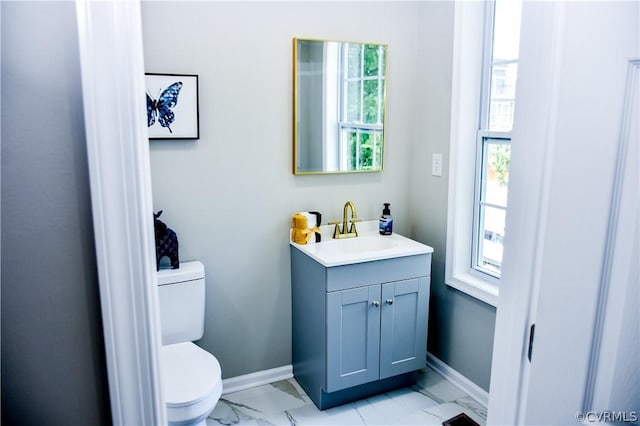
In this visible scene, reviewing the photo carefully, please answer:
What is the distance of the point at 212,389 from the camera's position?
2021mm

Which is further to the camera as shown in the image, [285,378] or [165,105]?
[285,378]

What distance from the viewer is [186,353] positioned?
2.26 meters

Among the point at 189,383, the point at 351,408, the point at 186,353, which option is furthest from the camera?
the point at 351,408

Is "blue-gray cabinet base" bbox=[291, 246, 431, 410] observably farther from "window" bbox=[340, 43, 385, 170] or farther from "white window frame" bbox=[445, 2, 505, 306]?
"window" bbox=[340, 43, 385, 170]

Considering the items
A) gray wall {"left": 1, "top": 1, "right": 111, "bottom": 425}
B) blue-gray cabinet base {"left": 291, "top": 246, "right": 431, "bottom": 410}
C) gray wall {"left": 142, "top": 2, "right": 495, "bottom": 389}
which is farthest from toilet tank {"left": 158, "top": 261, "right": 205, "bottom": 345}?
gray wall {"left": 1, "top": 1, "right": 111, "bottom": 425}

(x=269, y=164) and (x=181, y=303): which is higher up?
(x=269, y=164)

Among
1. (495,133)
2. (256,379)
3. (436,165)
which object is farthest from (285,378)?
(495,133)

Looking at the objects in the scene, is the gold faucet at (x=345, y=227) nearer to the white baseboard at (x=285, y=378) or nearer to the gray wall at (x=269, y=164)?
the gray wall at (x=269, y=164)

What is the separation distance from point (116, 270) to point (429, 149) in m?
2.22

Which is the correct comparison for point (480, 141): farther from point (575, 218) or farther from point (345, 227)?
point (575, 218)

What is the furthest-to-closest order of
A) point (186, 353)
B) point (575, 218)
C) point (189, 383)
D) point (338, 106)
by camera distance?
1. point (338, 106)
2. point (186, 353)
3. point (189, 383)
4. point (575, 218)

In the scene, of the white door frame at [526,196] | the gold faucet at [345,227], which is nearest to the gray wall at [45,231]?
the white door frame at [526,196]

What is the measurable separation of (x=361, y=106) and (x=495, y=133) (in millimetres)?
748

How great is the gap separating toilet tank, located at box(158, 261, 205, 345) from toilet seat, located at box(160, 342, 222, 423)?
85mm
